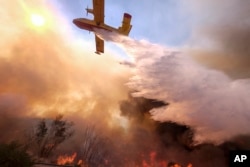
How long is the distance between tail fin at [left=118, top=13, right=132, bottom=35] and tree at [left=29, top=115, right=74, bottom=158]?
26304mm

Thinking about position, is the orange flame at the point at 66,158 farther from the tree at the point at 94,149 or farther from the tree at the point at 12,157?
the tree at the point at 12,157

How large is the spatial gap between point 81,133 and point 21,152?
27857mm

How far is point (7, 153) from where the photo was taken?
17938mm

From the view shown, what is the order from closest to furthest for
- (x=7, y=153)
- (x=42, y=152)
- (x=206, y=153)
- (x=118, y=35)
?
(x=7, y=153) → (x=118, y=35) → (x=42, y=152) → (x=206, y=153)

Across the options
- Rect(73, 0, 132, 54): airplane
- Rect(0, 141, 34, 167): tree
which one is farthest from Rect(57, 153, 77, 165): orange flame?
Rect(73, 0, 132, 54): airplane

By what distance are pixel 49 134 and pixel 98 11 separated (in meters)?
29.9

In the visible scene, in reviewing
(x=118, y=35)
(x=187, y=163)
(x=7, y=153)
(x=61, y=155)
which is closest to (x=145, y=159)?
(x=187, y=163)

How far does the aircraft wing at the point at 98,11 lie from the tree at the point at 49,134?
26176 millimetres

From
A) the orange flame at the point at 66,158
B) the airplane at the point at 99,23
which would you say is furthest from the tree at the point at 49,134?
the airplane at the point at 99,23

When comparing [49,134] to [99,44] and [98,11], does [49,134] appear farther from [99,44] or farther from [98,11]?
[98,11]

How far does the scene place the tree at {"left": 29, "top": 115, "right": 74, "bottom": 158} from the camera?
143 ft

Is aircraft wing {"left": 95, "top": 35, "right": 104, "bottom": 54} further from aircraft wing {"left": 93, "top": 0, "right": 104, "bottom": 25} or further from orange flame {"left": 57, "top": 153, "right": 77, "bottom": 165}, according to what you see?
orange flame {"left": 57, "top": 153, "right": 77, "bottom": 165}

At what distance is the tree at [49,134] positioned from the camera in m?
43.6

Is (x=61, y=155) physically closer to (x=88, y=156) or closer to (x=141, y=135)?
(x=88, y=156)
